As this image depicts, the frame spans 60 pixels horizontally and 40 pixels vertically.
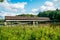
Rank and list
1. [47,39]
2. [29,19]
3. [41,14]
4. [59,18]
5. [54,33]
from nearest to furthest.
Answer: [47,39] < [54,33] < [29,19] < [59,18] < [41,14]

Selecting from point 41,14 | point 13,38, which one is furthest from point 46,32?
point 41,14

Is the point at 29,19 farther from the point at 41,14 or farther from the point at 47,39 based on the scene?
the point at 41,14

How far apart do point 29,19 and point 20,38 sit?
1292 inches

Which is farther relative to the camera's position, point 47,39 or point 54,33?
point 54,33

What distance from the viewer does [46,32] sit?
21.9 feet

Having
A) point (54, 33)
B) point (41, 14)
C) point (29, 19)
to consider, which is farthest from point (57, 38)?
point (41, 14)

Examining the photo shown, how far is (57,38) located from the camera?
6484mm

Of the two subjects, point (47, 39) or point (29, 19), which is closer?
point (47, 39)

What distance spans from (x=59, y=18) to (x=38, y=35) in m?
52.7

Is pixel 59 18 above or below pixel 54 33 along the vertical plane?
below

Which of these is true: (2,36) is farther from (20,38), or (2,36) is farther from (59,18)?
(59,18)

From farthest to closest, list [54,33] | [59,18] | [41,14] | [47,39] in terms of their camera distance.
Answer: [41,14], [59,18], [54,33], [47,39]

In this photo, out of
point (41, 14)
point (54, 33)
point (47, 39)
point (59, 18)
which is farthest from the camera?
point (41, 14)

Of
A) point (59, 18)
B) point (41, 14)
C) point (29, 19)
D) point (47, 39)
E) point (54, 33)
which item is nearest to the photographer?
point (47, 39)
